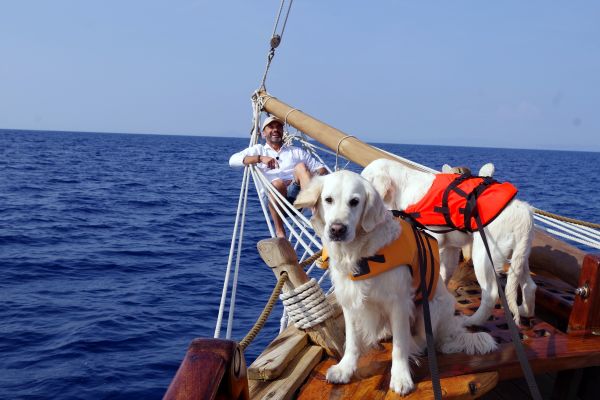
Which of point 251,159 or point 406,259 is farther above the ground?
point 251,159

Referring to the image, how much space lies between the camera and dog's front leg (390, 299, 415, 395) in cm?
250

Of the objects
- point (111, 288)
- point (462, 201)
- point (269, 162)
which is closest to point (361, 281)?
point (462, 201)

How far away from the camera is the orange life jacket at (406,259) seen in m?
2.47

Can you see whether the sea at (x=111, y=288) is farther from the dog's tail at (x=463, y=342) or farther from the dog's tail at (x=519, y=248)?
the dog's tail at (x=519, y=248)

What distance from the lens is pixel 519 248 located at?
312 cm

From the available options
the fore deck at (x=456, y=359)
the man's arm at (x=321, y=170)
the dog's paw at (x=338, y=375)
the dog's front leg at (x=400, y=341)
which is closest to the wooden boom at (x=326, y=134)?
the man's arm at (x=321, y=170)

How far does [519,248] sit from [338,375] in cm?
131

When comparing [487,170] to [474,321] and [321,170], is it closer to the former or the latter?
[474,321]

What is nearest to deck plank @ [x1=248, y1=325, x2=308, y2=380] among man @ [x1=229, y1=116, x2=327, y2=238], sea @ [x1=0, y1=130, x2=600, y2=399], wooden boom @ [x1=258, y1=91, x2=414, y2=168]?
wooden boom @ [x1=258, y1=91, x2=414, y2=168]

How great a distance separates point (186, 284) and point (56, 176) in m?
17.3

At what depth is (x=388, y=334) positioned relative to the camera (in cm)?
301

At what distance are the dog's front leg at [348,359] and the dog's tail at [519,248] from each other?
3.62ft

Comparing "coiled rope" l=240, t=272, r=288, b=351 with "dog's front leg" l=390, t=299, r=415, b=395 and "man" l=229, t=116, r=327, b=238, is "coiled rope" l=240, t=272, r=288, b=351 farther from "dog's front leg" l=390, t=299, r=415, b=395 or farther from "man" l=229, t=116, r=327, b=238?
"man" l=229, t=116, r=327, b=238

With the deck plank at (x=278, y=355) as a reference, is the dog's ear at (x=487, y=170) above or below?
above
